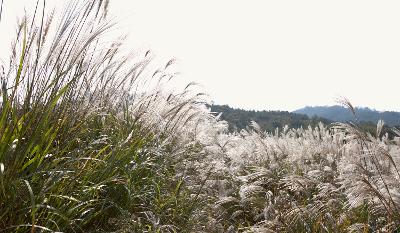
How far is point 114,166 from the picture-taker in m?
2.66

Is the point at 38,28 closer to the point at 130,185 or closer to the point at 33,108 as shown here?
the point at 33,108

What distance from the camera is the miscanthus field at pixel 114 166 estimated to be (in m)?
2.03

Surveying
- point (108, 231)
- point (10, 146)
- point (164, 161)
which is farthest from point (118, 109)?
point (10, 146)

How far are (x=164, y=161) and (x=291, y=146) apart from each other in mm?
2753

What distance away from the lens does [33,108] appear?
2135 mm

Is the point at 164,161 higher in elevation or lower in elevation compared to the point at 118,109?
lower

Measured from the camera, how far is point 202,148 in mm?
5199

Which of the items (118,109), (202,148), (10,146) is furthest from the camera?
(202,148)

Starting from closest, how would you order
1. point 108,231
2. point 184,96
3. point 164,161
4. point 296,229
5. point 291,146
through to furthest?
point 108,231 → point 296,229 → point 164,161 → point 184,96 → point 291,146

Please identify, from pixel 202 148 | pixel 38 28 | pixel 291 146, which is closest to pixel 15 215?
pixel 38 28

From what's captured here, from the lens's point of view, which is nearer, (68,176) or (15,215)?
(15,215)

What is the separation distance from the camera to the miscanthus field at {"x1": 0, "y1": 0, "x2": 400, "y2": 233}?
6.66 ft

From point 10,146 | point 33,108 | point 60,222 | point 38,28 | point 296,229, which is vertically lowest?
point 296,229

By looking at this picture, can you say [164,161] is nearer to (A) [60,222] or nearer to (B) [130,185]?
(B) [130,185]
